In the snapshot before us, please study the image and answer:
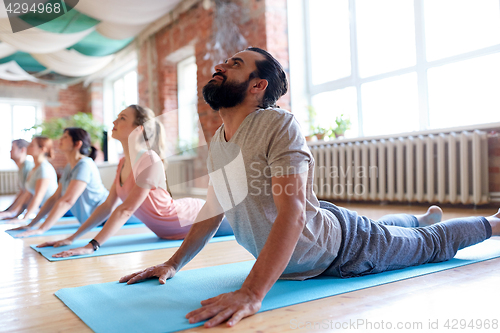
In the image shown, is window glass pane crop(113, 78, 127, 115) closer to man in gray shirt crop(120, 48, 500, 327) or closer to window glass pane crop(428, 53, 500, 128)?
window glass pane crop(428, 53, 500, 128)

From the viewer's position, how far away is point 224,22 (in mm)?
5453

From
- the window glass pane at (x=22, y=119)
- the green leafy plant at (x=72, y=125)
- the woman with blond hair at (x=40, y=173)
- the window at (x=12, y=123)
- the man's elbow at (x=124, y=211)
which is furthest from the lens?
the window glass pane at (x=22, y=119)

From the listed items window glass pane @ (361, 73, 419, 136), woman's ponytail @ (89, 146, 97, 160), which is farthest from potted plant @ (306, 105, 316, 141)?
woman's ponytail @ (89, 146, 97, 160)

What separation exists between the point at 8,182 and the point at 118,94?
130 inches

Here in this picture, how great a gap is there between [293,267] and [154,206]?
4.18 feet

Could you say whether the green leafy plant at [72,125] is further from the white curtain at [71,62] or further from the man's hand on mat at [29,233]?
the man's hand on mat at [29,233]

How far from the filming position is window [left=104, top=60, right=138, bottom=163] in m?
8.77

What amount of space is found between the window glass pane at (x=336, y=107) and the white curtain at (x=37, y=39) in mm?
3388

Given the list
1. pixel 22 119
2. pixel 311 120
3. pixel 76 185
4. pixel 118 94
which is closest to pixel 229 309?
pixel 76 185

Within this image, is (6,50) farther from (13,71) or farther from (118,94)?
(118,94)

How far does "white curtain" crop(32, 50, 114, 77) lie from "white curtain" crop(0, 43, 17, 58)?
33 cm

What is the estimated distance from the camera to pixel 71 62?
7043 mm

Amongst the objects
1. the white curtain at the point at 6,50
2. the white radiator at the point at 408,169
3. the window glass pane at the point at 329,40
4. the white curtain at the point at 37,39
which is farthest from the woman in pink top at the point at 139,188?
the white curtain at the point at 6,50

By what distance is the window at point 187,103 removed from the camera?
243 inches
